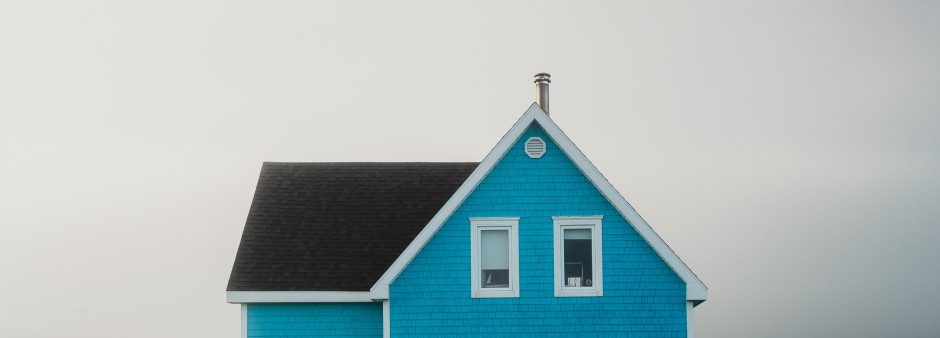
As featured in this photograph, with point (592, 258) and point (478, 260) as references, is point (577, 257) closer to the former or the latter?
point (592, 258)

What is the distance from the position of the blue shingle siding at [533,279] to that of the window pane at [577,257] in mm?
368

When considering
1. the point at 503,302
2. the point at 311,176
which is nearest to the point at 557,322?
the point at 503,302

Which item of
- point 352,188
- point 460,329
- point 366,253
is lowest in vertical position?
point 460,329

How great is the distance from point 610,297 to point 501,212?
2.98 metres

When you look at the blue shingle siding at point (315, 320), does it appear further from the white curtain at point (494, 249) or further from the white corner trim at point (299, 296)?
the white curtain at point (494, 249)

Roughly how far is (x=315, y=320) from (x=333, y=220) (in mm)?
3410

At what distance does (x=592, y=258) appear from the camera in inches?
940

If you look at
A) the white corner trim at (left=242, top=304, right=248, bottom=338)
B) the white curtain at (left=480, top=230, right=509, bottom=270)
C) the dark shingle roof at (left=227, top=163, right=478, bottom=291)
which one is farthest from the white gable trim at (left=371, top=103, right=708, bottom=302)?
the white corner trim at (left=242, top=304, right=248, bottom=338)

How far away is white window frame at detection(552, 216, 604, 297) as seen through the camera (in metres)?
23.8

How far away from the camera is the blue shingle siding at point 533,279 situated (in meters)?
23.7

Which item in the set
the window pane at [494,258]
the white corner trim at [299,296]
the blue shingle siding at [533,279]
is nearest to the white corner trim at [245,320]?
the white corner trim at [299,296]

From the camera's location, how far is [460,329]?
78.0ft

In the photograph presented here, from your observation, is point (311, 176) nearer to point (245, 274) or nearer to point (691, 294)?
point (245, 274)

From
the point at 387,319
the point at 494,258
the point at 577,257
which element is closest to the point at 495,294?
the point at 494,258
